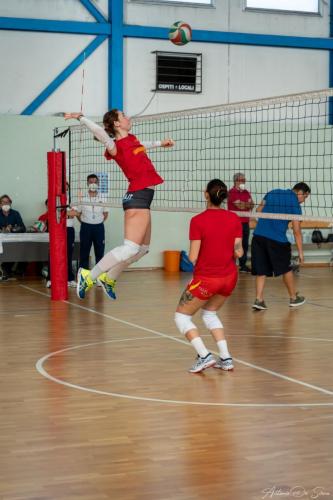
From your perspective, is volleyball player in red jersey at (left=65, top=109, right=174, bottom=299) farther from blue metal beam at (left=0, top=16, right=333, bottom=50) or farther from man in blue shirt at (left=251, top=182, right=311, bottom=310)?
blue metal beam at (left=0, top=16, right=333, bottom=50)

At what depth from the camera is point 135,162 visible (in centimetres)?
845

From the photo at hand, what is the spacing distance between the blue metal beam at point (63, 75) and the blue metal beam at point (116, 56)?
0.27m

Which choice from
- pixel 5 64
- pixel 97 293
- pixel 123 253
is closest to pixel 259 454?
pixel 123 253

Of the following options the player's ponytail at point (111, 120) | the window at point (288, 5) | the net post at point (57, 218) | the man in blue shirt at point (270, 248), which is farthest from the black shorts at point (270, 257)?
the window at point (288, 5)

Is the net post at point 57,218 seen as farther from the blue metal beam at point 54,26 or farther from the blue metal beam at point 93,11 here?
the blue metal beam at point 93,11

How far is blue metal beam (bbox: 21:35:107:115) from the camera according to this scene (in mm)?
16766

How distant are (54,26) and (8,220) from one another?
3.81 meters

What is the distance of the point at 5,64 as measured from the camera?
53.8 ft

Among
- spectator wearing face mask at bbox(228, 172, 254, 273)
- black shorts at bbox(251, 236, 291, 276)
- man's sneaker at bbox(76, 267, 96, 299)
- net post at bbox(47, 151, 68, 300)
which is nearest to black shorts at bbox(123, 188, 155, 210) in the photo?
man's sneaker at bbox(76, 267, 96, 299)

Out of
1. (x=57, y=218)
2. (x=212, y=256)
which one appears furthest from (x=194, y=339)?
(x=57, y=218)

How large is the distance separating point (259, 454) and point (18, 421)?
1668 mm

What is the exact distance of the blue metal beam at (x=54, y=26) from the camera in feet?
53.4

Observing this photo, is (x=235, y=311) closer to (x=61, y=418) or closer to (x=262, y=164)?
(x=61, y=418)

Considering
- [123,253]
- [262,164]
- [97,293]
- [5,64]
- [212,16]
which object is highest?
[212,16]
